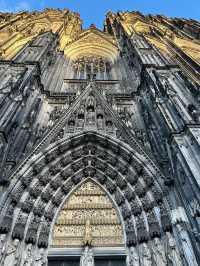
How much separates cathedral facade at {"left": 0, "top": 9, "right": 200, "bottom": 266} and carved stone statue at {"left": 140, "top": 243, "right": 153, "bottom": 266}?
22 millimetres

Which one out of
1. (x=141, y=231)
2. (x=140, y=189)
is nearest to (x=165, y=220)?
(x=141, y=231)

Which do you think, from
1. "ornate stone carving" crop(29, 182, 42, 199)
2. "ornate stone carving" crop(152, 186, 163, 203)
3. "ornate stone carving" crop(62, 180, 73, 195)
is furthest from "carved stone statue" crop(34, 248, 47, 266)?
"ornate stone carving" crop(152, 186, 163, 203)

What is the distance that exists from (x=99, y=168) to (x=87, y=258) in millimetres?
3114

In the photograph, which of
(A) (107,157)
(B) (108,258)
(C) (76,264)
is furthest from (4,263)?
(A) (107,157)

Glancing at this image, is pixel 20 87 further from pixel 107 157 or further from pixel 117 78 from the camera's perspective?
pixel 117 78

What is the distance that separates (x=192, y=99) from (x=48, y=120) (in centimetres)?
478

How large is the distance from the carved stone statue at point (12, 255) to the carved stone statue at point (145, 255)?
2681 mm

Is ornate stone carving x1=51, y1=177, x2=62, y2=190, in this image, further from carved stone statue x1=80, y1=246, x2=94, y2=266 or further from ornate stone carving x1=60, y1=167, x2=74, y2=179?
carved stone statue x1=80, y1=246, x2=94, y2=266

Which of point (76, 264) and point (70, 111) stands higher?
point (70, 111)

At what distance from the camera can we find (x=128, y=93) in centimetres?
1349

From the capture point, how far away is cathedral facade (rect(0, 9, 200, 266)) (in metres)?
7.46

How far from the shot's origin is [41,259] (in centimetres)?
747

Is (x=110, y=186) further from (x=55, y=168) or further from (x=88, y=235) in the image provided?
(x=88, y=235)

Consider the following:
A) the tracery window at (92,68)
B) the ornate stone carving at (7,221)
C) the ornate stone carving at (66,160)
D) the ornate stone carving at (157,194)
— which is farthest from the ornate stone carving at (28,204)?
the tracery window at (92,68)
